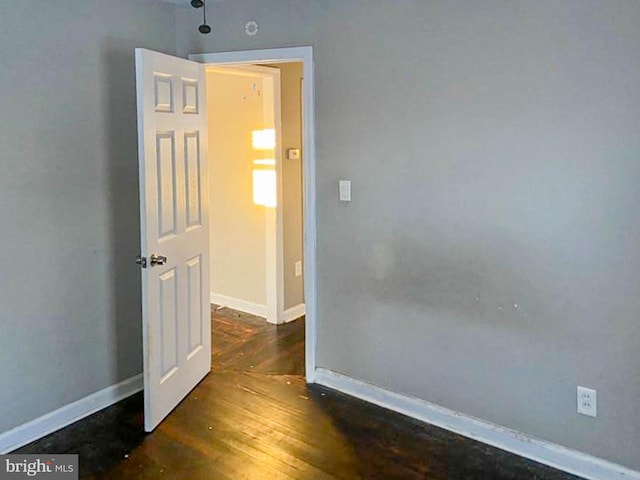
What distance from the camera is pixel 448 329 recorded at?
2.96 metres

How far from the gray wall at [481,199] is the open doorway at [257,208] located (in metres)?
0.98

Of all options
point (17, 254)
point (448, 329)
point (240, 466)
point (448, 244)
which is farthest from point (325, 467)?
point (17, 254)

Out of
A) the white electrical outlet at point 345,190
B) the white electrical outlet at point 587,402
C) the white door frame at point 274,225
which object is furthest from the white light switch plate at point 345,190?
the white electrical outlet at point 587,402

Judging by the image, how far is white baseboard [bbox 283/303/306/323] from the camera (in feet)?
15.4

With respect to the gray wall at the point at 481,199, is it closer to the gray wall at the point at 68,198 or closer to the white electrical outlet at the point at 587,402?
the white electrical outlet at the point at 587,402

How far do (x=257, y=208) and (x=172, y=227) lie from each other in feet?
5.36

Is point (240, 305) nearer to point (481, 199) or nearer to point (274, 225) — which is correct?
point (274, 225)

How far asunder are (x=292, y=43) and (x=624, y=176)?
6.12 feet

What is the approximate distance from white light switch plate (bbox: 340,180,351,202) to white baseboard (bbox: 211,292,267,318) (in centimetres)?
180

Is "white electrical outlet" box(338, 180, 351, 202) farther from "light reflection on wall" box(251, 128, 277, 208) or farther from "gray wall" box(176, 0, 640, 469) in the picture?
"light reflection on wall" box(251, 128, 277, 208)

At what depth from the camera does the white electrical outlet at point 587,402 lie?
2.53 metres

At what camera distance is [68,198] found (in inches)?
116

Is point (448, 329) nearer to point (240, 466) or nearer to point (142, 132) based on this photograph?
point (240, 466)

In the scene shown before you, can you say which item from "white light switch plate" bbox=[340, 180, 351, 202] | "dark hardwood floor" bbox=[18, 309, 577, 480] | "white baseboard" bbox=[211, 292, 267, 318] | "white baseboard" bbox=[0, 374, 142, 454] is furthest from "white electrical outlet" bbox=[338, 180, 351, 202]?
"white baseboard" bbox=[211, 292, 267, 318]
